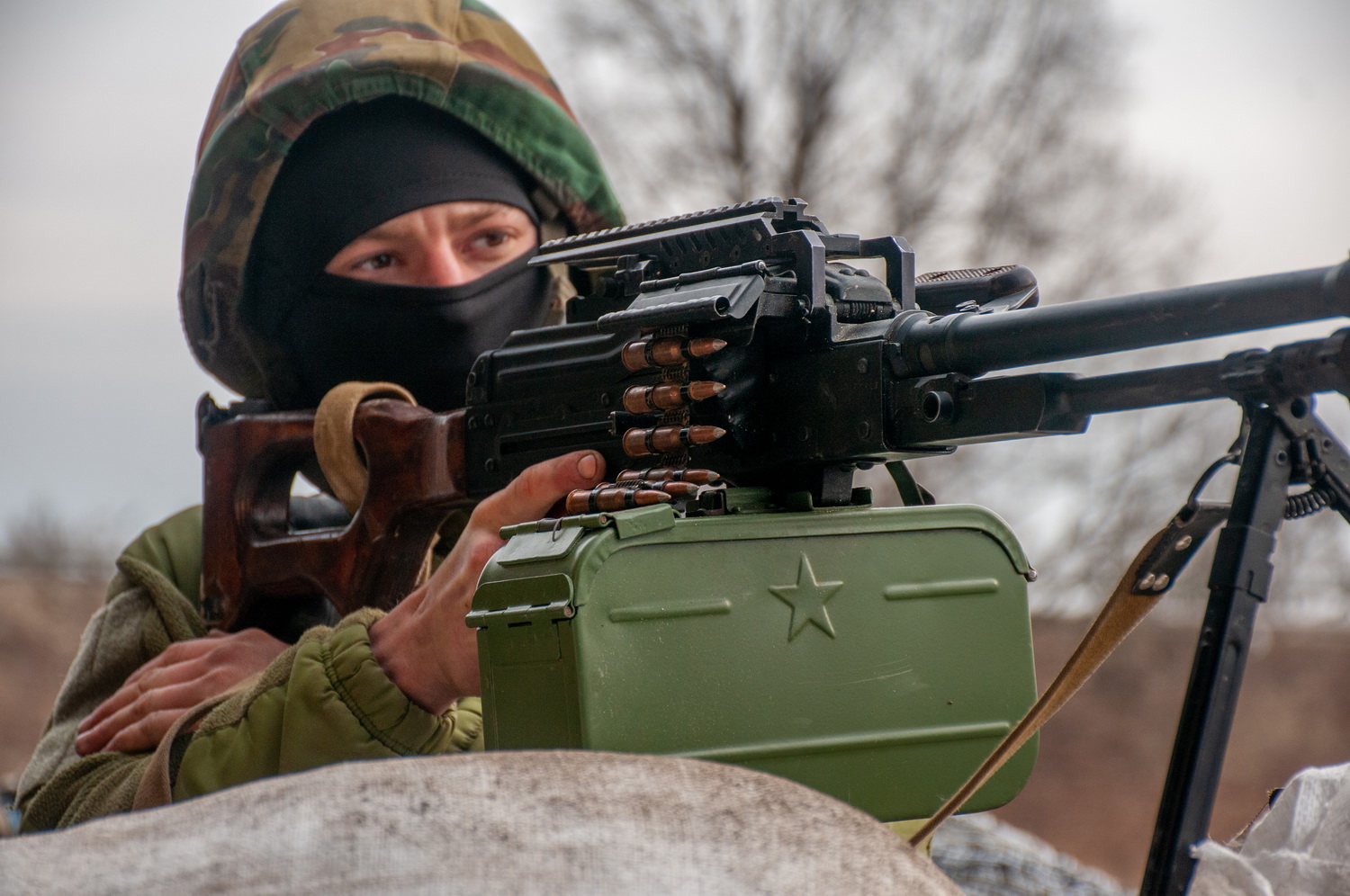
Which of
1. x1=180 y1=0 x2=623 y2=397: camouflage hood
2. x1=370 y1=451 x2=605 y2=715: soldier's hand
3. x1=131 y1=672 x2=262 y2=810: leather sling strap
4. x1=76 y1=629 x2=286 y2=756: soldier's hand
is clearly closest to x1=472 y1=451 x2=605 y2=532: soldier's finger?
x1=370 y1=451 x2=605 y2=715: soldier's hand

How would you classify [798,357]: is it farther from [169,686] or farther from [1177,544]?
[169,686]

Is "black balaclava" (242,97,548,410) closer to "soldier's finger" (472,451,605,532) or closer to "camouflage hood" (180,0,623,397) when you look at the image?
"camouflage hood" (180,0,623,397)

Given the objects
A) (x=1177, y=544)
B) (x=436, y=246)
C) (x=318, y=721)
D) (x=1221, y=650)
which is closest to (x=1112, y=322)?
(x=1177, y=544)

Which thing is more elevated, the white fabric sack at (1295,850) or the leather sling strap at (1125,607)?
the leather sling strap at (1125,607)

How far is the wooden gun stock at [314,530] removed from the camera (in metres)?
2.19

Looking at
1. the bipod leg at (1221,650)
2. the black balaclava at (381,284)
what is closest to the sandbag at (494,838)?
the bipod leg at (1221,650)

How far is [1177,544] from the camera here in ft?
3.94

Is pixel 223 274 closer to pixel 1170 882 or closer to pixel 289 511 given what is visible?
pixel 289 511

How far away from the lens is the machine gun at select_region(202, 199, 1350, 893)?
1.08 m

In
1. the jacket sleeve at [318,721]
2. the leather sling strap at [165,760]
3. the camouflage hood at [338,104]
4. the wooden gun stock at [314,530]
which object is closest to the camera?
the jacket sleeve at [318,721]

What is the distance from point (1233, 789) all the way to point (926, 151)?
4.83 meters

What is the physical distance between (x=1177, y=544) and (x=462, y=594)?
0.90 metres

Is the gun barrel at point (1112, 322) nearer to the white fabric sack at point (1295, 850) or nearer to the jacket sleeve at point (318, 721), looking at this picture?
the white fabric sack at point (1295, 850)

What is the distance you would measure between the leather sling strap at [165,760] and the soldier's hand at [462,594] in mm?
343
